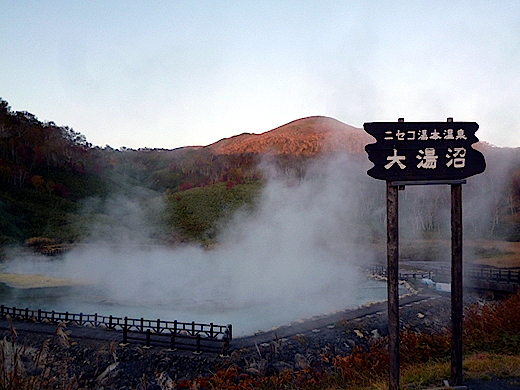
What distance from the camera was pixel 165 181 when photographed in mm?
70562

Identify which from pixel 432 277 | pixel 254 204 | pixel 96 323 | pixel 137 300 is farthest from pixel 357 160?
pixel 96 323

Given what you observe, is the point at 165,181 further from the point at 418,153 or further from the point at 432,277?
the point at 418,153

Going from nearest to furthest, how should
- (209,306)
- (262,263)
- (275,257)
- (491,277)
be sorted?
(209,306) → (491,277) → (262,263) → (275,257)

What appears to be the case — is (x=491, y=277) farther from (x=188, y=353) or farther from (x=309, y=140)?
(x=309, y=140)

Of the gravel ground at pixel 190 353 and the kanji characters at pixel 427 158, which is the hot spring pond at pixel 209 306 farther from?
the kanji characters at pixel 427 158

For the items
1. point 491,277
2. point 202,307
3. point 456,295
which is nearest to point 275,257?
point 202,307

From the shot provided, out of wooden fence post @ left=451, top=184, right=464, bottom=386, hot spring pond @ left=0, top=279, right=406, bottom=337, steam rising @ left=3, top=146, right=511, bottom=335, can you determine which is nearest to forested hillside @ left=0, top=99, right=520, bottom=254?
steam rising @ left=3, top=146, right=511, bottom=335

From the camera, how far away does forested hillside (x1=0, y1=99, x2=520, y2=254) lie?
26.8 metres

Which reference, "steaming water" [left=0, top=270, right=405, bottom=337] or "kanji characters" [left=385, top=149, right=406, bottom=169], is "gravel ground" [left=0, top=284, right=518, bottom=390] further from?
"kanji characters" [left=385, top=149, right=406, bottom=169]

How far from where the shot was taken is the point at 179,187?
63.2 meters

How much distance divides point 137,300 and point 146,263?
34.7 ft

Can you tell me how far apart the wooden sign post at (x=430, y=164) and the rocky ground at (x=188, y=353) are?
3936mm

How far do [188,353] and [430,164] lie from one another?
8196 millimetres

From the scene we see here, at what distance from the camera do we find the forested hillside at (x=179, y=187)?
2677 cm
